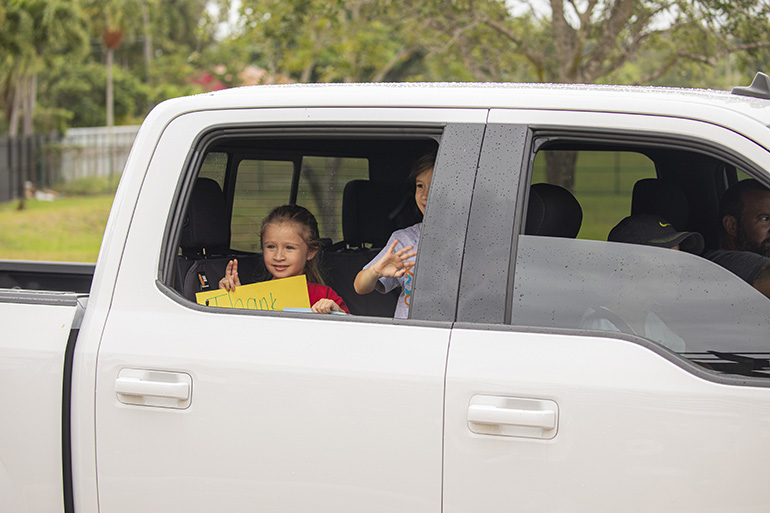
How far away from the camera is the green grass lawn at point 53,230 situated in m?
14.8

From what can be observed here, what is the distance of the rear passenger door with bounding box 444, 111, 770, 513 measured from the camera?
1846 mm

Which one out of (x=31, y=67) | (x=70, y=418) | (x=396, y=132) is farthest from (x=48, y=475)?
(x=31, y=67)

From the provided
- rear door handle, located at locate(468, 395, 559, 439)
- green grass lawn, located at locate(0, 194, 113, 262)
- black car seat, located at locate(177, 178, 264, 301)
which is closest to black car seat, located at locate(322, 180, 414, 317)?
black car seat, located at locate(177, 178, 264, 301)

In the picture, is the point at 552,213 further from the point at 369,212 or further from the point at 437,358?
the point at 369,212

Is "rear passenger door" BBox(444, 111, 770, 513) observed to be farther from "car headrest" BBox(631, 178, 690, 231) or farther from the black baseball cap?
"car headrest" BBox(631, 178, 690, 231)

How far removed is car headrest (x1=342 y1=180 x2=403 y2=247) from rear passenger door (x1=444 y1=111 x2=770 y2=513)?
1.85m

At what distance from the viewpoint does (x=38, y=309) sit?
2.38m

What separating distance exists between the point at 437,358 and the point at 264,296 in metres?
0.96

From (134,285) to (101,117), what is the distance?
4102cm

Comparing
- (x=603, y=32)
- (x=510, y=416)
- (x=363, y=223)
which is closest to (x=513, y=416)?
(x=510, y=416)

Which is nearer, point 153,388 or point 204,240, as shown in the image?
point 153,388

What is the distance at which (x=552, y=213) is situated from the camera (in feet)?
7.92

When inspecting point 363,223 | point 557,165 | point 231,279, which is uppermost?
point 557,165

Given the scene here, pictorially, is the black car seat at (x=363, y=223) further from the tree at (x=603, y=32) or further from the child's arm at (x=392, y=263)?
the tree at (x=603, y=32)
